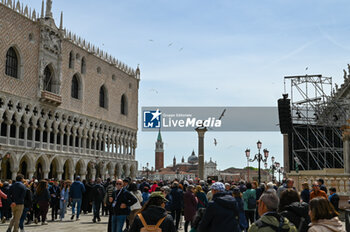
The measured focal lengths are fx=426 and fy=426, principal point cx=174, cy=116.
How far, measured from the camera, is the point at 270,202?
3.76m

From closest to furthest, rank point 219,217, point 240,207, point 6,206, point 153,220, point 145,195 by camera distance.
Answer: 1. point 153,220
2. point 219,217
3. point 240,207
4. point 145,195
5. point 6,206

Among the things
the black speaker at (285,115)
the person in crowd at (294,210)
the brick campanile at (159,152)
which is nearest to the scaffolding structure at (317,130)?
the black speaker at (285,115)

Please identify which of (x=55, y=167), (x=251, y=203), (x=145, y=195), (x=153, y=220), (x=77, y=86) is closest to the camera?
(x=153, y=220)

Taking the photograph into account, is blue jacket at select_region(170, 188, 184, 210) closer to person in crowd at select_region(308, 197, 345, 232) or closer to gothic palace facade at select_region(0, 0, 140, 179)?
person in crowd at select_region(308, 197, 345, 232)

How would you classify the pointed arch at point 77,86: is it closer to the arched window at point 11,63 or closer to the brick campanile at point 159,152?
the arched window at point 11,63

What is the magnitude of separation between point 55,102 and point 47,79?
211 cm

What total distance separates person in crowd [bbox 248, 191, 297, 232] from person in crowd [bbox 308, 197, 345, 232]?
0.70 ft

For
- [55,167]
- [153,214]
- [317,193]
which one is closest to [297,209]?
[153,214]

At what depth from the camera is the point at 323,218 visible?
12.1ft

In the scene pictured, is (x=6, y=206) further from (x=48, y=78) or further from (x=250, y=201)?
(x=48, y=78)

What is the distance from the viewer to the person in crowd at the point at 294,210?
4.62m

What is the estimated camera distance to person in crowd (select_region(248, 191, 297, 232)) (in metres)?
3.58

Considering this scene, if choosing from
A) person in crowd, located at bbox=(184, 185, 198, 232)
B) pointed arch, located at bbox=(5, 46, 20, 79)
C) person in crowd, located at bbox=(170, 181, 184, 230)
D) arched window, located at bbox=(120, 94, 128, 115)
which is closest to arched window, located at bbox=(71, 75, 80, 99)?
pointed arch, located at bbox=(5, 46, 20, 79)

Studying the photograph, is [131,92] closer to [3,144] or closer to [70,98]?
[70,98]
